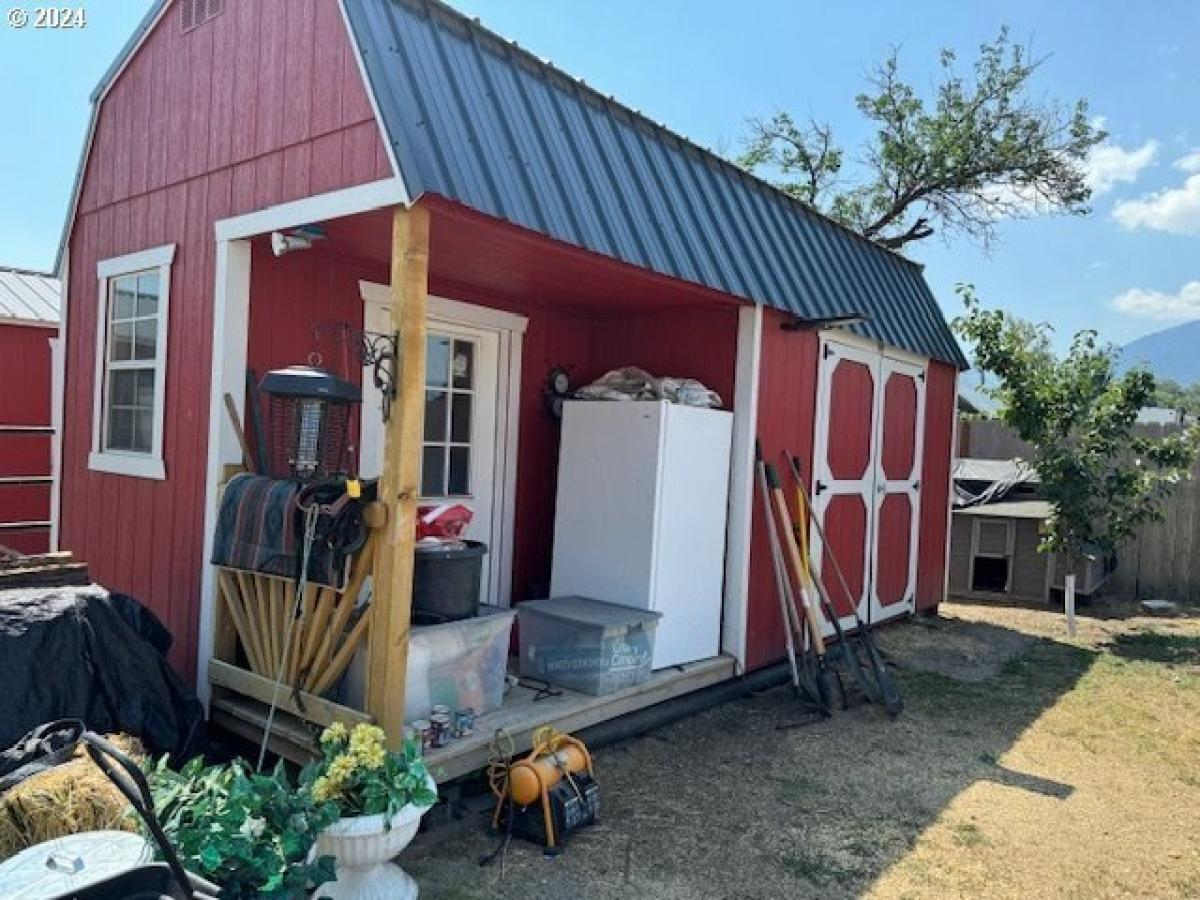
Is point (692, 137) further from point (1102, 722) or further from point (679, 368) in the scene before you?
point (1102, 722)

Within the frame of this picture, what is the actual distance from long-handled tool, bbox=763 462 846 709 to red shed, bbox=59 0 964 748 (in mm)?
168

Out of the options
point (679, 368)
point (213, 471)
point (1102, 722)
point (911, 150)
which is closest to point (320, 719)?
point (213, 471)

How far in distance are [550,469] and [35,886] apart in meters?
3.97

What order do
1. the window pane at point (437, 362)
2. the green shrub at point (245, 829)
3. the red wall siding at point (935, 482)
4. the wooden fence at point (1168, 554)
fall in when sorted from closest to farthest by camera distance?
the green shrub at point (245, 829)
the window pane at point (437, 362)
the red wall siding at point (935, 482)
the wooden fence at point (1168, 554)

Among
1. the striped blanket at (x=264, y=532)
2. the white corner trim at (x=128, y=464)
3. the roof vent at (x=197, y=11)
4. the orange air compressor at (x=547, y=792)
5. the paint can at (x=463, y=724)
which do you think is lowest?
the orange air compressor at (x=547, y=792)

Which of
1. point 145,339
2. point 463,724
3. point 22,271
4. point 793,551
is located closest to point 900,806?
point 793,551

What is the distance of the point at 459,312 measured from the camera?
4.69m

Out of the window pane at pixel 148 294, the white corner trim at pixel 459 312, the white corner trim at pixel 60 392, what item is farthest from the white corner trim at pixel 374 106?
the white corner trim at pixel 60 392

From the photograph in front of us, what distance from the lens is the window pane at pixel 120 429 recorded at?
445 centimetres

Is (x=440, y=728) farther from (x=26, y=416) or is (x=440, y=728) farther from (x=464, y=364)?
(x=26, y=416)

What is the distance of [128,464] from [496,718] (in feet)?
7.89

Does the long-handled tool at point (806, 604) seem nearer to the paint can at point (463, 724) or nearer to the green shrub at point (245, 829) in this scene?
the paint can at point (463, 724)

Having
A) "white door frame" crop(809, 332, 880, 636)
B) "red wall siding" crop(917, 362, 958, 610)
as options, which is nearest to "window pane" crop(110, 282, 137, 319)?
"white door frame" crop(809, 332, 880, 636)

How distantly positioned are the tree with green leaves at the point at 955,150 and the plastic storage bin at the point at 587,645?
39.9 feet
